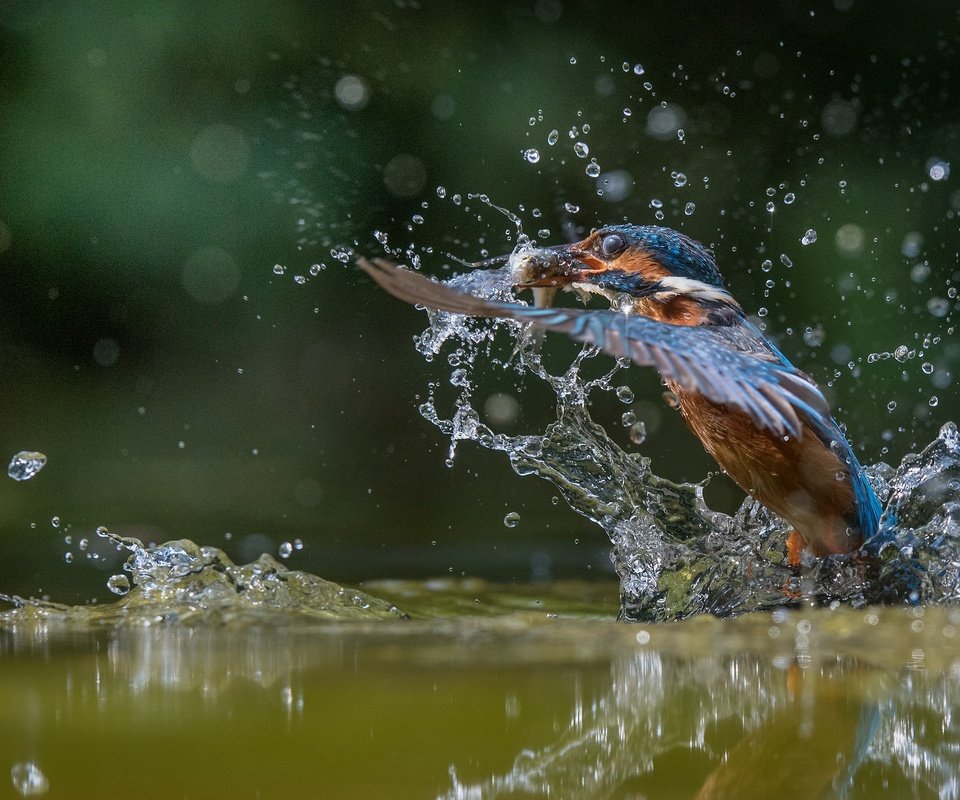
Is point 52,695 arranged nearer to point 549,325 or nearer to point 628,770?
→ point 628,770

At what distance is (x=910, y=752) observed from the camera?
0.94m

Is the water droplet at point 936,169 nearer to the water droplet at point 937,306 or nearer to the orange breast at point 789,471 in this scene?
the water droplet at point 937,306

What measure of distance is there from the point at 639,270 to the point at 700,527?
0.57 metres

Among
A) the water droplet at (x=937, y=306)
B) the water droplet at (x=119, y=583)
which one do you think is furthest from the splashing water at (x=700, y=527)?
the water droplet at (x=937, y=306)

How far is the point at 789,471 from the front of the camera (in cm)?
229

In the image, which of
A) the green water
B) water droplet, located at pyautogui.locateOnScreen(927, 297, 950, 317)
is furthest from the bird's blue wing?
water droplet, located at pyautogui.locateOnScreen(927, 297, 950, 317)

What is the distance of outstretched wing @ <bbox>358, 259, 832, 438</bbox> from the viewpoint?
1.81 m

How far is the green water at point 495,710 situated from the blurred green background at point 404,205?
10.6 ft

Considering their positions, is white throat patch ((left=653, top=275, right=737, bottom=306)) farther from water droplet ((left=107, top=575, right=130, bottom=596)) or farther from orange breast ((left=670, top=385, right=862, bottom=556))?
water droplet ((left=107, top=575, right=130, bottom=596))

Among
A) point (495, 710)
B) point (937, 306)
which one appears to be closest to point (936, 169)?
point (937, 306)

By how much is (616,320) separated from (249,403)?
4.10m

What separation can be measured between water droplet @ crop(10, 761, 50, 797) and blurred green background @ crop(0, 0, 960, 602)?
154 inches

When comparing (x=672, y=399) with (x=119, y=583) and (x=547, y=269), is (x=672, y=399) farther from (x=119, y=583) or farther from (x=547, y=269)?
(x=119, y=583)

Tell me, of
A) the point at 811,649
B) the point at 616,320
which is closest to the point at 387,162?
the point at 616,320
